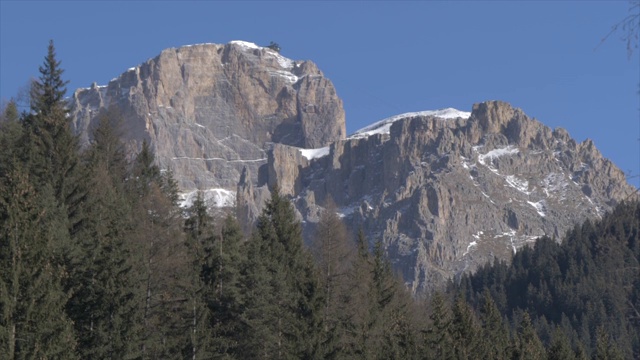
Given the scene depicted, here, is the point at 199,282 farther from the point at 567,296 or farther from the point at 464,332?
the point at 567,296

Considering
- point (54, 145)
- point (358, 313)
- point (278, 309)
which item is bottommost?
point (278, 309)

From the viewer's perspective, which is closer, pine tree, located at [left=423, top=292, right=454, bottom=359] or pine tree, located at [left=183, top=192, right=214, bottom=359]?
pine tree, located at [left=183, top=192, right=214, bottom=359]

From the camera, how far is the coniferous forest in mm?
35031

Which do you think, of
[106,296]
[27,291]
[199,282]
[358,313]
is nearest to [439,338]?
[358,313]

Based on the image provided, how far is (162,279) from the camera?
5150cm

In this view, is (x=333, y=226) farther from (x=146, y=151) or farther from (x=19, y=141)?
(x=146, y=151)

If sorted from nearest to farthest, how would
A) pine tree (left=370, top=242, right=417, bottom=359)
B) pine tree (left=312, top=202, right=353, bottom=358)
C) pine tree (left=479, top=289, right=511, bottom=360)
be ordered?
pine tree (left=312, top=202, right=353, bottom=358), pine tree (left=370, top=242, right=417, bottom=359), pine tree (left=479, top=289, right=511, bottom=360)

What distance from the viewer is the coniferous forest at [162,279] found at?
3503 cm

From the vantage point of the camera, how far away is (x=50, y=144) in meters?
63.9

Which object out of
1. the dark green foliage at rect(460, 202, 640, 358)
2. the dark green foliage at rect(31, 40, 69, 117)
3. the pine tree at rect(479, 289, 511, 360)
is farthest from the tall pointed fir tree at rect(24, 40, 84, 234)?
the dark green foliage at rect(460, 202, 640, 358)

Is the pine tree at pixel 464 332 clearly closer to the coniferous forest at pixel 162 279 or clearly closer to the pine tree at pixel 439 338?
the coniferous forest at pixel 162 279

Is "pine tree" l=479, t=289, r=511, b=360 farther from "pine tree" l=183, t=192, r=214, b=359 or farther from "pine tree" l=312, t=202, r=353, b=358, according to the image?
"pine tree" l=183, t=192, r=214, b=359

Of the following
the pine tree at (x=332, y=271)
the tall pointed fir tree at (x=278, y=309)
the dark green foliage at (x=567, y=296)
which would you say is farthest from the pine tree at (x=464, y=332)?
the dark green foliage at (x=567, y=296)

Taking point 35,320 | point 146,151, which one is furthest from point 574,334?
point 35,320
